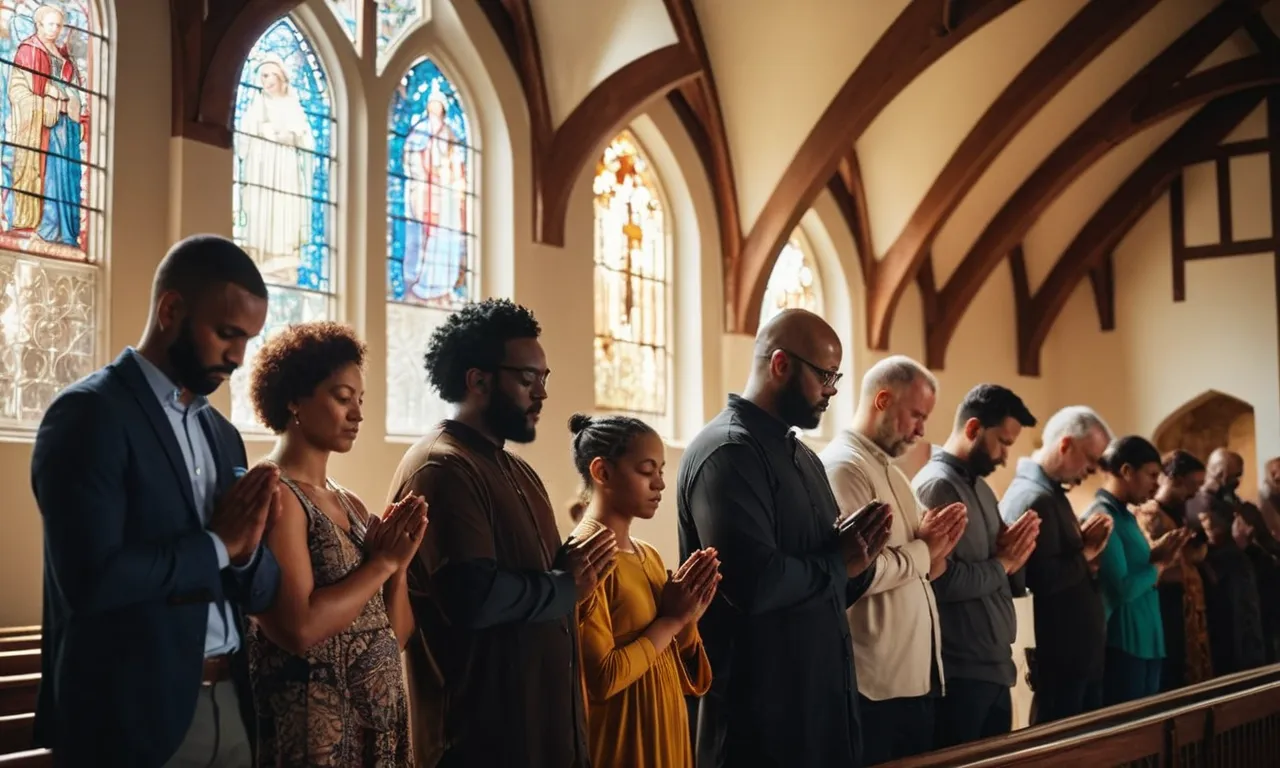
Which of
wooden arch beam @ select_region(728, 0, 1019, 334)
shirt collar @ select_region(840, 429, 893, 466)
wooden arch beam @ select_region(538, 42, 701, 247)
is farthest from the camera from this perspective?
wooden arch beam @ select_region(728, 0, 1019, 334)

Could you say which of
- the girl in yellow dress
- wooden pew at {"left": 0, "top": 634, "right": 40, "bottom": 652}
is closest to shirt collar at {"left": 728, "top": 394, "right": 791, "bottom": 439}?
the girl in yellow dress

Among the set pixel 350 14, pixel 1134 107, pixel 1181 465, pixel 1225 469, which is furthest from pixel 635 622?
pixel 1134 107

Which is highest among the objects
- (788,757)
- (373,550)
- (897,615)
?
(373,550)

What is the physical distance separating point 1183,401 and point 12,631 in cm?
1167

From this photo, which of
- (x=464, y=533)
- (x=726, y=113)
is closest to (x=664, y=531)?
(x=726, y=113)

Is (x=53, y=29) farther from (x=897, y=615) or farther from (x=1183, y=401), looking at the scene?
(x=1183, y=401)

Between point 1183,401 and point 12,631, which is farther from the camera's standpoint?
point 1183,401

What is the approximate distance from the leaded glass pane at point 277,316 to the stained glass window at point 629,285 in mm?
2443

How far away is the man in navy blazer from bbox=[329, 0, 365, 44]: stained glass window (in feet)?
19.4

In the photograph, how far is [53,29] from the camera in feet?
20.5

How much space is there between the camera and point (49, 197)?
6.16 metres

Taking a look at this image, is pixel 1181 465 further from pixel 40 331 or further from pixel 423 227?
pixel 40 331

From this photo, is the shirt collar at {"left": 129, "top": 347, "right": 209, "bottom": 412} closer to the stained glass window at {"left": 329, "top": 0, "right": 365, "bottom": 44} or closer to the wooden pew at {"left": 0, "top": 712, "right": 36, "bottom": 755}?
the wooden pew at {"left": 0, "top": 712, "right": 36, "bottom": 755}

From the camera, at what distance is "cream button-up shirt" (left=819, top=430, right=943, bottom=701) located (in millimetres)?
3604
